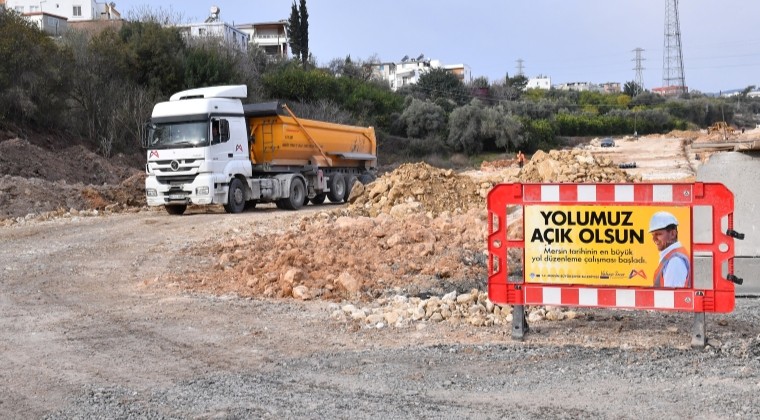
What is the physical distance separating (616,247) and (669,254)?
445 millimetres

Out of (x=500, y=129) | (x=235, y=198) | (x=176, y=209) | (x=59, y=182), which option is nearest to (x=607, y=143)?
(x=500, y=129)

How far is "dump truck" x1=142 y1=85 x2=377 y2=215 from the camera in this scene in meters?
22.5

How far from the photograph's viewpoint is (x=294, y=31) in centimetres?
8144

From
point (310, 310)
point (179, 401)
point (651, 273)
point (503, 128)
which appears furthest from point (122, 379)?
point (503, 128)

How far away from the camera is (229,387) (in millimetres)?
6406

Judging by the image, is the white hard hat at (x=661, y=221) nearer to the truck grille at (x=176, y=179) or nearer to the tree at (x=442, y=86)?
the truck grille at (x=176, y=179)

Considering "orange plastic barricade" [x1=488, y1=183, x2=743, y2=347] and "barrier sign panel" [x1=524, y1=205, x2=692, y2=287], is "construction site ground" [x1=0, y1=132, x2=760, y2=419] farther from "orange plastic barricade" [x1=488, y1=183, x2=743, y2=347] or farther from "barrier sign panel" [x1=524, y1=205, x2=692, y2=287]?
"barrier sign panel" [x1=524, y1=205, x2=692, y2=287]

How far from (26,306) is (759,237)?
917cm

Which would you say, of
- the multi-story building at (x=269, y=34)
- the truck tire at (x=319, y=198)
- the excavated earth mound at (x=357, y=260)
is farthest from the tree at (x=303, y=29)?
the excavated earth mound at (x=357, y=260)

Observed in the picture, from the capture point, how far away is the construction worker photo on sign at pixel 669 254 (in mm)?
7277

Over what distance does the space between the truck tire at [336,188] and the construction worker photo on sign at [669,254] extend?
21958 mm

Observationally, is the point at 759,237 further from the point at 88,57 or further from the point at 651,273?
the point at 88,57

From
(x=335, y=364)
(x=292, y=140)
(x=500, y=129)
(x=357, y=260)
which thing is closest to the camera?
(x=335, y=364)

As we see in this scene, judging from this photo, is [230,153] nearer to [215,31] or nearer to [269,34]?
[215,31]
